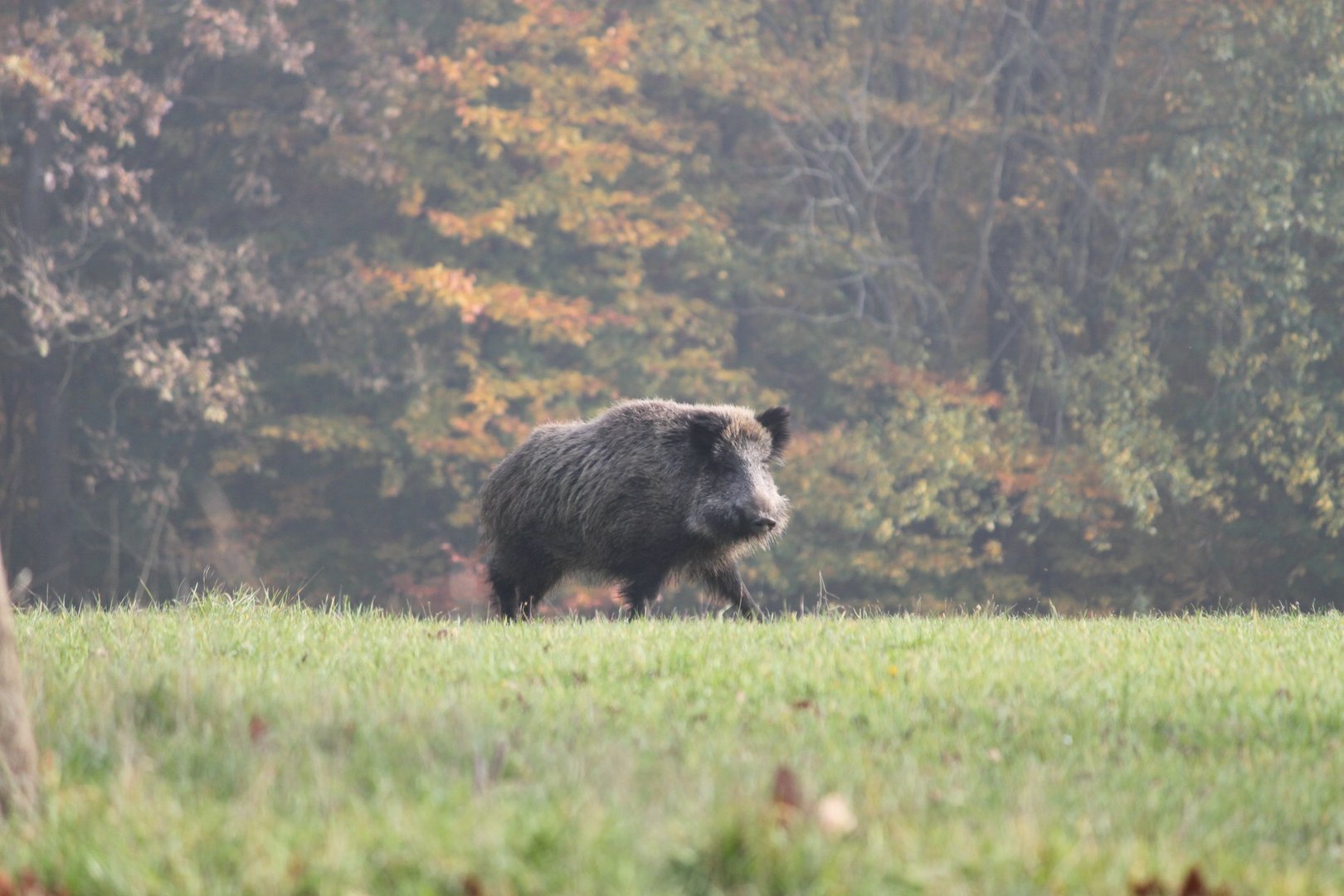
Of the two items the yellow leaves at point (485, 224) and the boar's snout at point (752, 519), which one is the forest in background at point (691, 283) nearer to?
the yellow leaves at point (485, 224)

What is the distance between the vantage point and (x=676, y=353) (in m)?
26.7

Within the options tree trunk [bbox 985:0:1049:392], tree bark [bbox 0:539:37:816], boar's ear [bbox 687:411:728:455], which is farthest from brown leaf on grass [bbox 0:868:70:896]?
tree trunk [bbox 985:0:1049:392]

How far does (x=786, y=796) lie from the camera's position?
4645 mm

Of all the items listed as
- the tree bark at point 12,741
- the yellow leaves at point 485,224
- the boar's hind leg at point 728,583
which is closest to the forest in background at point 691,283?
the yellow leaves at point 485,224

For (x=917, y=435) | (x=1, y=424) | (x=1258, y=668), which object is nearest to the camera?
(x=1258, y=668)

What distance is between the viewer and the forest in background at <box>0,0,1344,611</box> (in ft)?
74.9

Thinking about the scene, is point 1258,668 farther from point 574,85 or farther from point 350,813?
point 574,85

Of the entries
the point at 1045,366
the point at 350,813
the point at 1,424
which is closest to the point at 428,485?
the point at 1,424

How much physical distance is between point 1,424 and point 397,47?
8.88 meters

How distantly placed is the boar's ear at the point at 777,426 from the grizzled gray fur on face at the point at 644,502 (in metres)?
0.01

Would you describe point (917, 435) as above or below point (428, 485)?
above

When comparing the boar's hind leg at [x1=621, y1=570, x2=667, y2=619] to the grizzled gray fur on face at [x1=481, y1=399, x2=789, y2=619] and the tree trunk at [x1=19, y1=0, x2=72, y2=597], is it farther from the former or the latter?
the tree trunk at [x1=19, y1=0, x2=72, y2=597]

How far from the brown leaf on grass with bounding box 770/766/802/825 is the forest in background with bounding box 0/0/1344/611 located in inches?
713

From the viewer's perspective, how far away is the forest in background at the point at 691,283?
2283 cm
